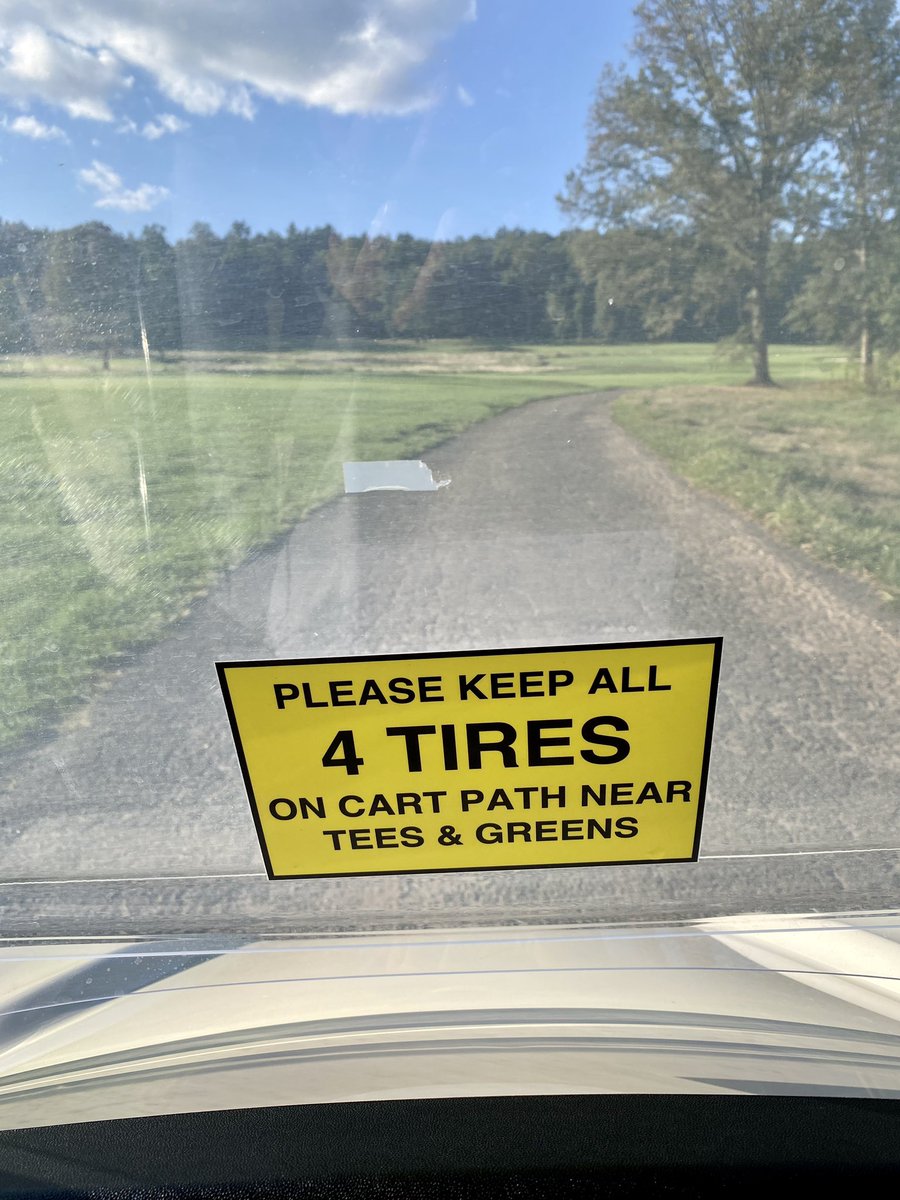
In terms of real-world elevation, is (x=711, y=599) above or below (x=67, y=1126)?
above

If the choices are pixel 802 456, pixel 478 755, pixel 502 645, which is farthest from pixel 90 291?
pixel 802 456

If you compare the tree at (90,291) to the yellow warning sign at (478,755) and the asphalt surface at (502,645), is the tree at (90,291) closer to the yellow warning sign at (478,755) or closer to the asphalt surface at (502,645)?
the asphalt surface at (502,645)

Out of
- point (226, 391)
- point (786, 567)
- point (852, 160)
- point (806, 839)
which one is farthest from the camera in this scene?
point (806, 839)

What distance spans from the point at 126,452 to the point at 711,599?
1.14 meters

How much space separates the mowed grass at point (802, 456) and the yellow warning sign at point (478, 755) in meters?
0.30

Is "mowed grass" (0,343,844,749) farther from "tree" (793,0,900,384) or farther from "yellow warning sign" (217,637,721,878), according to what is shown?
"yellow warning sign" (217,637,721,878)

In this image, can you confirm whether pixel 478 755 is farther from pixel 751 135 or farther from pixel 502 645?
pixel 751 135

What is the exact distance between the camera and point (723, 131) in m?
1.45

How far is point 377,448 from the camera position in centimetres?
158

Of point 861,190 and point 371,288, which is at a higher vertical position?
point 861,190

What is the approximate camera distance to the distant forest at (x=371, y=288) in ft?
4.78

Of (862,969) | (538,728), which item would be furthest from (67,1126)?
(862,969)

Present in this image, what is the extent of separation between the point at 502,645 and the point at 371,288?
2.25 feet

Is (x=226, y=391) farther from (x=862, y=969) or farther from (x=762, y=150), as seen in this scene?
(x=862, y=969)
